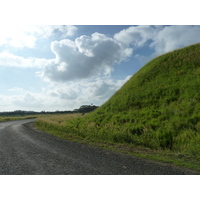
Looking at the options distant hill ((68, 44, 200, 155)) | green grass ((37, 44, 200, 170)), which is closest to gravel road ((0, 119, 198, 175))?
green grass ((37, 44, 200, 170))

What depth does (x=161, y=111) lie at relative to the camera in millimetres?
17938

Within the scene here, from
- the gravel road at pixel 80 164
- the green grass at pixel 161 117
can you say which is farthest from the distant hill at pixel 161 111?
the gravel road at pixel 80 164

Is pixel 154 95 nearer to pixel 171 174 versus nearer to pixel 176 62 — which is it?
pixel 176 62

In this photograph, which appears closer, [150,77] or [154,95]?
[154,95]

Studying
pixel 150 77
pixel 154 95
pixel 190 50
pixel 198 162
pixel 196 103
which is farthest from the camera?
pixel 190 50

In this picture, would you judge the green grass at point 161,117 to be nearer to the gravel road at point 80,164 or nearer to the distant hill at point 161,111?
the distant hill at point 161,111

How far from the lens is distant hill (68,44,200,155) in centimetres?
1288

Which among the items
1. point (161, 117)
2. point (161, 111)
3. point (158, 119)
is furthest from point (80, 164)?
point (161, 111)

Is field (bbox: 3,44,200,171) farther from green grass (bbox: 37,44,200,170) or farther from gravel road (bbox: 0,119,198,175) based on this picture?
gravel road (bbox: 0,119,198,175)

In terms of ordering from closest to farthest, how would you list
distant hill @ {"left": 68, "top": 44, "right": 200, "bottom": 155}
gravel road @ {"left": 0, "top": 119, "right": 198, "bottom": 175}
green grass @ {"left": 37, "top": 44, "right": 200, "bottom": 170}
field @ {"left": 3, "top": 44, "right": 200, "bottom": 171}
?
1. gravel road @ {"left": 0, "top": 119, "right": 198, "bottom": 175}
2. field @ {"left": 3, "top": 44, "right": 200, "bottom": 171}
3. green grass @ {"left": 37, "top": 44, "right": 200, "bottom": 170}
4. distant hill @ {"left": 68, "top": 44, "right": 200, "bottom": 155}

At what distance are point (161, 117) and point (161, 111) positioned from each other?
1.45m

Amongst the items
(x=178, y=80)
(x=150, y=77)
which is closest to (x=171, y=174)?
(x=178, y=80)

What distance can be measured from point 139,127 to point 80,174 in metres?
10.00

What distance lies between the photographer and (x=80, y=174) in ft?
22.2
